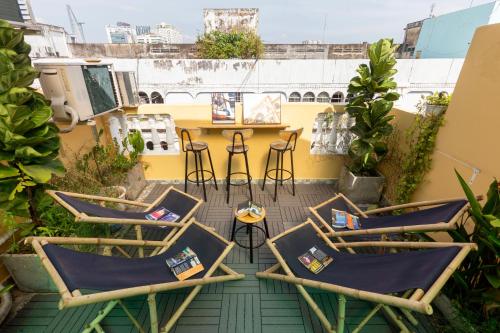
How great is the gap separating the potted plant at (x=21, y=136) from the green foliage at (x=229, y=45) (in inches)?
590

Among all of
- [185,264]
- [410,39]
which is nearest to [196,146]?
[185,264]

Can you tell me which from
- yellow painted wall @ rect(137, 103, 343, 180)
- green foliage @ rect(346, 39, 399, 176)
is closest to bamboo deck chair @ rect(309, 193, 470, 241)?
green foliage @ rect(346, 39, 399, 176)

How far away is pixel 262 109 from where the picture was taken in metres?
3.90

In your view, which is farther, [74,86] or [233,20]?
→ [233,20]

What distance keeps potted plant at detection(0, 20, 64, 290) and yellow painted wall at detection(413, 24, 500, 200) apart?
13.9ft

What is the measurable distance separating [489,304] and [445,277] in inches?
38.6

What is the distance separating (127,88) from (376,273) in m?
4.24

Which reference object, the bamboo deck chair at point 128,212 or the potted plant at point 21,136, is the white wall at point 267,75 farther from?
the potted plant at point 21,136

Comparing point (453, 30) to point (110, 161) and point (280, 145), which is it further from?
point (110, 161)

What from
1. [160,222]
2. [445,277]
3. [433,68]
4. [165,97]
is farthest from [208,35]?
[445,277]

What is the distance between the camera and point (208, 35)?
16.2 metres

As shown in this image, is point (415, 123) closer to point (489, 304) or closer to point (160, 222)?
point (489, 304)

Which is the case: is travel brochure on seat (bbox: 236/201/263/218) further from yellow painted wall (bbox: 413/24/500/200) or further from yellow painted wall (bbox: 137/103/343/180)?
yellow painted wall (bbox: 413/24/500/200)

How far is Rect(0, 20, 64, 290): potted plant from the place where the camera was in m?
1.85
